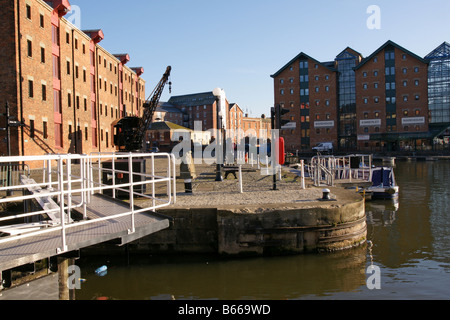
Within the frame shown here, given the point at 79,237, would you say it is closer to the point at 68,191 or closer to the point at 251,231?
the point at 68,191

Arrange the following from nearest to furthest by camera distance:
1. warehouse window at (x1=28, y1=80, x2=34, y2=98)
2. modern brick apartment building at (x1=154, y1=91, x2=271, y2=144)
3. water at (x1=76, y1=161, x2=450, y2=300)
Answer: water at (x1=76, y1=161, x2=450, y2=300), warehouse window at (x1=28, y1=80, x2=34, y2=98), modern brick apartment building at (x1=154, y1=91, x2=271, y2=144)

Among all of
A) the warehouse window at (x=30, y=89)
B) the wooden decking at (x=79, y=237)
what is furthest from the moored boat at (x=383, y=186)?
the warehouse window at (x=30, y=89)

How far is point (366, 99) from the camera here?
233ft

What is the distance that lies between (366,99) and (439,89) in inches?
572

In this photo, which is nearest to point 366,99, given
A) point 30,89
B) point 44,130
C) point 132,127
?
point 132,127

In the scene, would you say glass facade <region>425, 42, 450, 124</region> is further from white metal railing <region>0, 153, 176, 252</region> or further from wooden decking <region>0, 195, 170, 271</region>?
wooden decking <region>0, 195, 170, 271</region>

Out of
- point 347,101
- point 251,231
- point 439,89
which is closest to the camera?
point 251,231

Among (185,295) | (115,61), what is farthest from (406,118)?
(185,295)

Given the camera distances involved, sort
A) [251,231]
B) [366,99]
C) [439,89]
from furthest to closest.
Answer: [439,89] < [366,99] < [251,231]

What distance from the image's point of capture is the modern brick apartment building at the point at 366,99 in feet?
224

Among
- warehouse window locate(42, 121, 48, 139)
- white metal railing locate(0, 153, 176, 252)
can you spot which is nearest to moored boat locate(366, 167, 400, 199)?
white metal railing locate(0, 153, 176, 252)

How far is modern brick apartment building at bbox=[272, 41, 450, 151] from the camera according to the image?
224 ft

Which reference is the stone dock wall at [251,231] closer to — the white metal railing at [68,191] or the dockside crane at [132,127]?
the white metal railing at [68,191]

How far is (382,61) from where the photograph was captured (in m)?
69.5
